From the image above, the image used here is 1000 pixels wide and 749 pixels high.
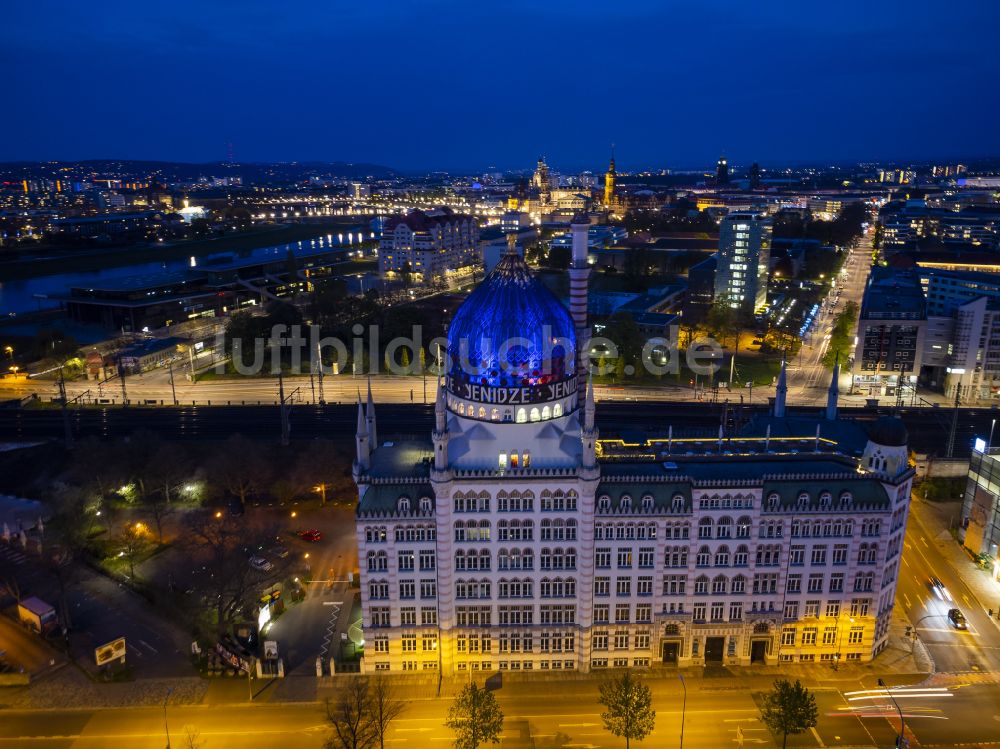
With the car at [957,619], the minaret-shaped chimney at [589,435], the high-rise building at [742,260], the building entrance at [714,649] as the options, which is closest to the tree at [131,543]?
the minaret-shaped chimney at [589,435]

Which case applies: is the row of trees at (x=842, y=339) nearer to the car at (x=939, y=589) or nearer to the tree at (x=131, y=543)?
the car at (x=939, y=589)

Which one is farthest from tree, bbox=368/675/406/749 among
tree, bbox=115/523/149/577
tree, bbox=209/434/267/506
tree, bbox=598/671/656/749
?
tree, bbox=209/434/267/506

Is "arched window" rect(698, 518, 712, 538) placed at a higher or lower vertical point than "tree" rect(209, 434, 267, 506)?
higher

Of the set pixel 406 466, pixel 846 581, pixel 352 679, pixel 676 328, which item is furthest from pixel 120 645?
pixel 676 328

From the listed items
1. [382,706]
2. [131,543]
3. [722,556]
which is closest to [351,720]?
[382,706]

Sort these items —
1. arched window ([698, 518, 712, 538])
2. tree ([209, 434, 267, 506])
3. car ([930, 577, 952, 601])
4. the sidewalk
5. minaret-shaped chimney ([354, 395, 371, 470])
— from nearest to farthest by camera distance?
arched window ([698, 518, 712, 538]), minaret-shaped chimney ([354, 395, 371, 470]), car ([930, 577, 952, 601]), the sidewalk, tree ([209, 434, 267, 506])

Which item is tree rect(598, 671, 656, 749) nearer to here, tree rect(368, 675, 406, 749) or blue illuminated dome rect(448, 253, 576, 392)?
tree rect(368, 675, 406, 749)
